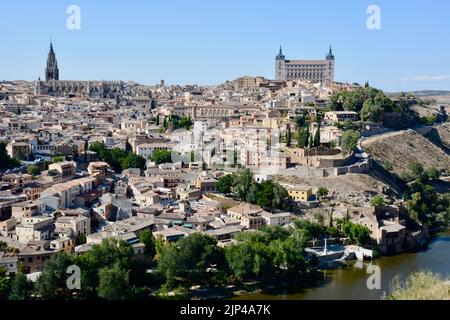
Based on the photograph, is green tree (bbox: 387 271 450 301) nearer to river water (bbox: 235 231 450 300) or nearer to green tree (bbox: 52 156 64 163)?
river water (bbox: 235 231 450 300)

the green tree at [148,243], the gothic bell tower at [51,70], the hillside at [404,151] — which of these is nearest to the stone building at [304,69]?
the gothic bell tower at [51,70]

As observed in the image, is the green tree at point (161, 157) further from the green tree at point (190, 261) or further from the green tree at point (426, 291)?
the green tree at point (426, 291)

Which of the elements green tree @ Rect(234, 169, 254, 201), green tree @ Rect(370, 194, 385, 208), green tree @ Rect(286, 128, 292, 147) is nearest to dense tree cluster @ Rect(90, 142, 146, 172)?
green tree @ Rect(234, 169, 254, 201)

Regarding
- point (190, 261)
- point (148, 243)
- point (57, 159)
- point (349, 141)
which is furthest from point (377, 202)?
point (57, 159)

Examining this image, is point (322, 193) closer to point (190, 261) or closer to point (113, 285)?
point (190, 261)
